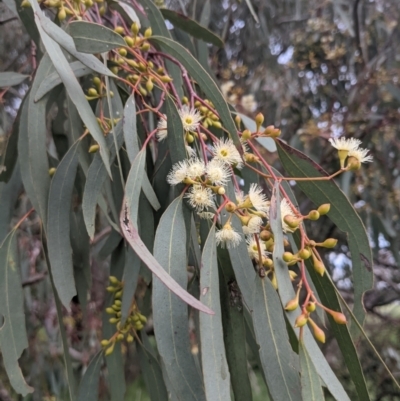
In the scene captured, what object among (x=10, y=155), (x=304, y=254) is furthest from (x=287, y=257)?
(x=10, y=155)

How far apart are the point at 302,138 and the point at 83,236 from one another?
1.37 meters

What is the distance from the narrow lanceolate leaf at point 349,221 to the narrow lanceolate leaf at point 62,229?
404 millimetres

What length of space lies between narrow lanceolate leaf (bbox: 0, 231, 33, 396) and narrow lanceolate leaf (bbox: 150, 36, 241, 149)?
518 mm

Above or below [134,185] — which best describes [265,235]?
below

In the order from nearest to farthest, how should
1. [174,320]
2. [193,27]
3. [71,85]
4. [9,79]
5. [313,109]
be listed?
[174,320] < [71,85] < [9,79] < [193,27] < [313,109]

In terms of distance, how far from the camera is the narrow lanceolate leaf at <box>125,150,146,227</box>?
643mm

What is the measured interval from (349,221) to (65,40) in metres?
0.57

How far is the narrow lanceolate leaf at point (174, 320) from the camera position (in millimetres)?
604

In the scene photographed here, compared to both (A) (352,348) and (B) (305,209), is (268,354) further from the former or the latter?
(B) (305,209)

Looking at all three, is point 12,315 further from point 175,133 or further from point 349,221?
point 349,221

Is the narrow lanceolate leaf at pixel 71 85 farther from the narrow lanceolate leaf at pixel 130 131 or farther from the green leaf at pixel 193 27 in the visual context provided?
the green leaf at pixel 193 27

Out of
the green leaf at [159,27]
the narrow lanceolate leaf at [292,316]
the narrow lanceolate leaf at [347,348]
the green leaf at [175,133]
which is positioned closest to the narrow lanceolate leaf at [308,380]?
the narrow lanceolate leaf at [292,316]

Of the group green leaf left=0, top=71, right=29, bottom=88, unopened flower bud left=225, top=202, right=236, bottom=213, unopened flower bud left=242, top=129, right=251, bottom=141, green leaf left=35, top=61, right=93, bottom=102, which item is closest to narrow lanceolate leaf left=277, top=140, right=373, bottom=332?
unopened flower bud left=242, top=129, right=251, bottom=141

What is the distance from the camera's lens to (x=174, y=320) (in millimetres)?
630
